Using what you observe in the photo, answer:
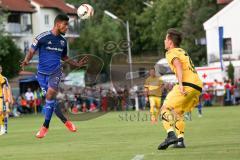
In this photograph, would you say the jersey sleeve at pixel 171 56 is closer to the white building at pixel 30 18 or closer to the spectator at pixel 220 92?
the spectator at pixel 220 92

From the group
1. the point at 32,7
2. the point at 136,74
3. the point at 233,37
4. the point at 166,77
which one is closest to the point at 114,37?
the point at 32,7

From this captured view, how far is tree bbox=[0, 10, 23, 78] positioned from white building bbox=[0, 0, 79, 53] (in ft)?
94.8

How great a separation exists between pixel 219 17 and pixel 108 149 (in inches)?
2509

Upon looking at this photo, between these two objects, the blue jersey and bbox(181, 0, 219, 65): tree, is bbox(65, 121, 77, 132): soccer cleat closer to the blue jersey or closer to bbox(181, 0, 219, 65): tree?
the blue jersey

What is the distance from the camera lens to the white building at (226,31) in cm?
7700

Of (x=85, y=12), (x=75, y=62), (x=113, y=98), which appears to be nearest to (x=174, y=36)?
(x=75, y=62)

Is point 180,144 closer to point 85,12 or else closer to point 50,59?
point 50,59

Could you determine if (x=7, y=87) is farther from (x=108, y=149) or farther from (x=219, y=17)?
(x=219, y=17)

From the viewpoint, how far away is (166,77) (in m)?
66.0

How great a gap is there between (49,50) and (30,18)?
8280cm

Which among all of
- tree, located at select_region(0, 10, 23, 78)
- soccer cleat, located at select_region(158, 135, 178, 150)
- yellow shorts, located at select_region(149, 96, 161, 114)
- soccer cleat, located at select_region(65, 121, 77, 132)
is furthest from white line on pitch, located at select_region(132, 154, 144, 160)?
tree, located at select_region(0, 10, 23, 78)

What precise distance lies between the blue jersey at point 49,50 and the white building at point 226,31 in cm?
5991

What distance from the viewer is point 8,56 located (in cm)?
6244

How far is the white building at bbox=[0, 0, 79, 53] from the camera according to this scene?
9388 cm
